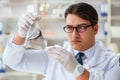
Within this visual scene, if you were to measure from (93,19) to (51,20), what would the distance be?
9.66ft

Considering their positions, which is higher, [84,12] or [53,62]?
[84,12]

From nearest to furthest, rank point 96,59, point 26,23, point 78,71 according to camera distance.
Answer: point 78,71, point 26,23, point 96,59

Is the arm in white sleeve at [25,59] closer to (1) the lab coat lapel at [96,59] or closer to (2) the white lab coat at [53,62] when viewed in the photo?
(2) the white lab coat at [53,62]

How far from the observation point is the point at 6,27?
174 inches

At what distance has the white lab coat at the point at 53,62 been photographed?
4.71ft

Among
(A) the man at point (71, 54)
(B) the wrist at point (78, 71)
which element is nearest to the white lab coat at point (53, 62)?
(A) the man at point (71, 54)

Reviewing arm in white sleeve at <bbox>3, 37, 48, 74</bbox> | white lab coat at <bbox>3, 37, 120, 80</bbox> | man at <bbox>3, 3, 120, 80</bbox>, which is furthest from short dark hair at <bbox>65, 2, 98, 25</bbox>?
arm in white sleeve at <bbox>3, 37, 48, 74</bbox>

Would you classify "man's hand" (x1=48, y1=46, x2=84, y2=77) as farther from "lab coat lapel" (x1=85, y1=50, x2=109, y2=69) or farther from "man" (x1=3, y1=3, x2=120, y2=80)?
"lab coat lapel" (x1=85, y1=50, x2=109, y2=69)

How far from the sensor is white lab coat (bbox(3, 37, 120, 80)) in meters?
1.44

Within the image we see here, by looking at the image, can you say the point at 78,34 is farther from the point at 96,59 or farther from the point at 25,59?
the point at 25,59

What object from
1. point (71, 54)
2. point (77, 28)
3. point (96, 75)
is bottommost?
point (96, 75)

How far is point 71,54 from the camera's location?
1354 mm

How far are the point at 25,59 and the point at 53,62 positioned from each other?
157 mm

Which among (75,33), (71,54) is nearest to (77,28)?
(75,33)
